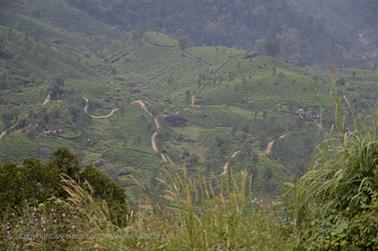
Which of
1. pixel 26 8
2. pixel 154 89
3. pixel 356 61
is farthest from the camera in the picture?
pixel 356 61

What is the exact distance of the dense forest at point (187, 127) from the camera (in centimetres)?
376

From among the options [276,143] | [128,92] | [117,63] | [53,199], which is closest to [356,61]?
[117,63]

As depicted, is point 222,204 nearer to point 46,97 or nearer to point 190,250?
point 190,250

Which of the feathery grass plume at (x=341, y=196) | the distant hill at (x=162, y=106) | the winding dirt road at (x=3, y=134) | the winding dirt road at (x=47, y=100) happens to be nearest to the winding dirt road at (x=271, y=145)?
the distant hill at (x=162, y=106)

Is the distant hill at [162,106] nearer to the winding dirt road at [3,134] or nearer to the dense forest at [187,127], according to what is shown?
the winding dirt road at [3,134]

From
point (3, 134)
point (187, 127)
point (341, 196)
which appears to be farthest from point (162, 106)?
point (341, 196)

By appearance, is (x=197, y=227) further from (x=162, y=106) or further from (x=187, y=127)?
(x=162, y=106)

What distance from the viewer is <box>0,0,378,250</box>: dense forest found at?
376 cm

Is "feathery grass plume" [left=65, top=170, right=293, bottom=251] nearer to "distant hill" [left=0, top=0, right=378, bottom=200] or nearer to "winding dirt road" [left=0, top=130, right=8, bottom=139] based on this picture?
"distant hill" [left=0, top=0, right=378, bottom=200]

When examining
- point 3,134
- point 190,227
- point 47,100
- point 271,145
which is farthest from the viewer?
point 47,100

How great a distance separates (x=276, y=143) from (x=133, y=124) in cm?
1594

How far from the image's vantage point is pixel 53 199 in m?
5.43

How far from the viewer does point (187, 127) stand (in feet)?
191

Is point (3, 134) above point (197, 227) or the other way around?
the other way around
